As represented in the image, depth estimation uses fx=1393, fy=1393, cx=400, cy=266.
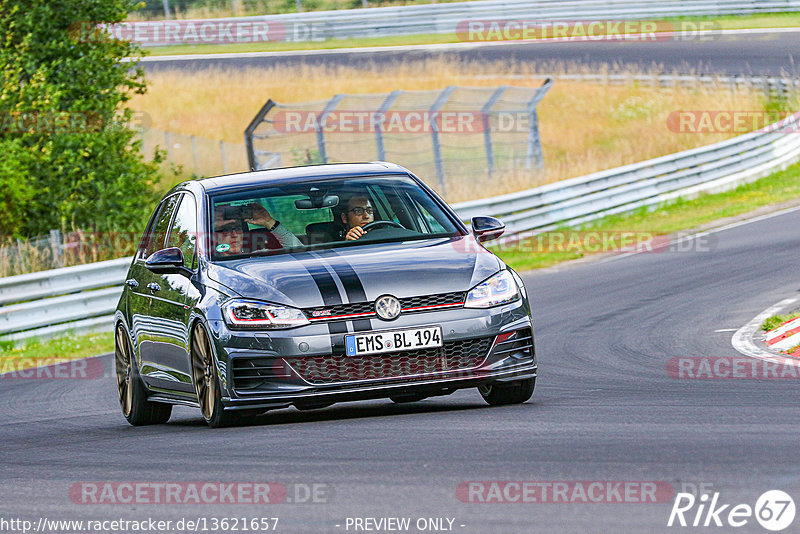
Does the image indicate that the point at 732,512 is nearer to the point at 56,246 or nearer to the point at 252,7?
the point at 56,246

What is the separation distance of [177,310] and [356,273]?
1420 millimetres

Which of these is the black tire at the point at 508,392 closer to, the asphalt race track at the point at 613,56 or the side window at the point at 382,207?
the side window at the point at 382,207

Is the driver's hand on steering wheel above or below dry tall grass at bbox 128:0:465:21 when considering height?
below

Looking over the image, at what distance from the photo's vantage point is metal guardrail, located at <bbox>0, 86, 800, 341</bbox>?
16.3m

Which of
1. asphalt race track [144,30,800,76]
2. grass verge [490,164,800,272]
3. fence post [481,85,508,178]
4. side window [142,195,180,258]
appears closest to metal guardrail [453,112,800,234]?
grass verge [490,164,800,272]

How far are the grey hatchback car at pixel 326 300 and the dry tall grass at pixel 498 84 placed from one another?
20.3 metres

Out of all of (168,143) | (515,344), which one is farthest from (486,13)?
(515,344)

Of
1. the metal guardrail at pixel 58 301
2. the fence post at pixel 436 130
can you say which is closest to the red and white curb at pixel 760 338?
the metal guardrail at pixel 58 301

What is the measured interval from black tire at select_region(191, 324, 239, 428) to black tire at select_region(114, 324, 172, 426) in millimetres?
1245

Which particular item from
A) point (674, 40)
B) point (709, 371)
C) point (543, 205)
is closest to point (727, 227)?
point (543, 205)

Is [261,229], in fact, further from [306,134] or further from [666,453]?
[306,134]

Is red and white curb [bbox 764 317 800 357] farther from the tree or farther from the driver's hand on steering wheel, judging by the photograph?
the tree

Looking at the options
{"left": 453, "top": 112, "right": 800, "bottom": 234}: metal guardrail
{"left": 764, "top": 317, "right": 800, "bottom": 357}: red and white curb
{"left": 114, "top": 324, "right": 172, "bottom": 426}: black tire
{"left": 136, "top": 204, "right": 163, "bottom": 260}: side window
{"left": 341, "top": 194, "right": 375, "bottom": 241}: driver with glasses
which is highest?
{"left": 341, "top": 194, "right": 375, "bottom": 241}: driver with glasses

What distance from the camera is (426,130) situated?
27.4 metres
